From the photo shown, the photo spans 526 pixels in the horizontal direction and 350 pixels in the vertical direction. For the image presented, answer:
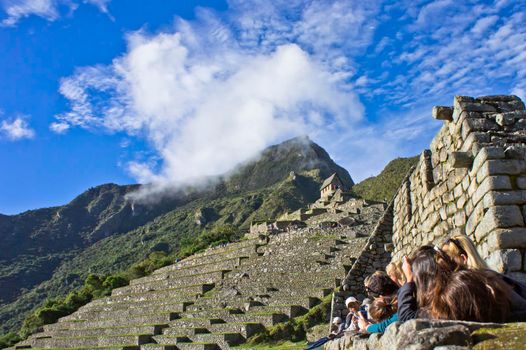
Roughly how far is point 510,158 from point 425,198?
1.64m

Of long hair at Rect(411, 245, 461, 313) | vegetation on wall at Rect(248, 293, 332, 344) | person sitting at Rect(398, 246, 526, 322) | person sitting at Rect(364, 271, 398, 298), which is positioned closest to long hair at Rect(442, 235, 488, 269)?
long hair at Rect(411, 245, 461, 313)

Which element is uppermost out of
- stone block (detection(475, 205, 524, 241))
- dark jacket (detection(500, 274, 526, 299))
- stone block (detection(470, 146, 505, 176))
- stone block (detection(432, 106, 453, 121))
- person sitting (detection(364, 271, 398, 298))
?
stone block (detection(432, 106, 453, 121))

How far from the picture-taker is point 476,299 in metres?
2.26

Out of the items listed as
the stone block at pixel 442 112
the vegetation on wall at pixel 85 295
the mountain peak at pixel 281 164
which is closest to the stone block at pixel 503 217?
the stone block at pixel 442 112

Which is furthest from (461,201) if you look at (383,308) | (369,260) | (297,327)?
(297,327)

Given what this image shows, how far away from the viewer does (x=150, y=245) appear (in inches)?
3334

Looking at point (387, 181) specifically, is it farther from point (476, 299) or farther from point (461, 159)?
point (476, 299)

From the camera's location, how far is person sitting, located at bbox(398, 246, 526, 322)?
225 cm

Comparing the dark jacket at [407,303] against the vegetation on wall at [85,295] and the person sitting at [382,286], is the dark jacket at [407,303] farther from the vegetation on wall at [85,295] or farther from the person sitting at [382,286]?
the vegetation on wall at [85,295]

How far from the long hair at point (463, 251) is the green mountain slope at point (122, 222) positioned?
210 feet

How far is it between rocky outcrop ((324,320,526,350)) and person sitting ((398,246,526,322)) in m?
0.24

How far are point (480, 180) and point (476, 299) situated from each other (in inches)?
69.7

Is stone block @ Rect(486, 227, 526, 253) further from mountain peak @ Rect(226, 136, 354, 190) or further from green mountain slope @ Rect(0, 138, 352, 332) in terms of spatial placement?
mountain peak @ Rect(226, 136, 354, 190)

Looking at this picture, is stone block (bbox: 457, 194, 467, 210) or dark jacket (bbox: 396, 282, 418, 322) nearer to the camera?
dark jacket (bbox: 396, 282, 418, 322)
